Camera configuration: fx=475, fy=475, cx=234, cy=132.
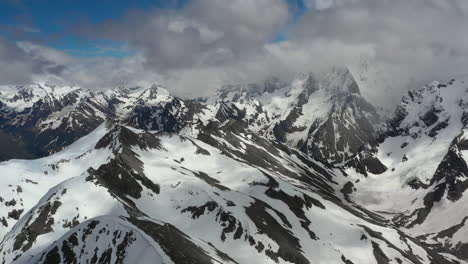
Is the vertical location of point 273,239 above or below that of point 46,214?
above

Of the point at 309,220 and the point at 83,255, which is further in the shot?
the point at 309,220

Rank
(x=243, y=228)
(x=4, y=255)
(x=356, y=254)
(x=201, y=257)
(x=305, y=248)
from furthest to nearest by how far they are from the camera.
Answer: (x=356, y=254) < (x=305, y=248) < (x=243, y=228) < (x=4, y=255) < (x=201, y=257)

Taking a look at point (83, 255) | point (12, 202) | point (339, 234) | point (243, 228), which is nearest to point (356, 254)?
point (339, 234)

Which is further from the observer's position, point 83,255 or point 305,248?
point 305,248

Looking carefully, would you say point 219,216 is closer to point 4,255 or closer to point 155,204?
point 155,204

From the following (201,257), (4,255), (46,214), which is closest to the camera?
(201,257)

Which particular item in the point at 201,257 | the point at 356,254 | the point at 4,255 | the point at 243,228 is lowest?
the point at 4,255

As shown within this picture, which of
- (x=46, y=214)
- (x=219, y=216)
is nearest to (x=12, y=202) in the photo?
(x=46, y=214)

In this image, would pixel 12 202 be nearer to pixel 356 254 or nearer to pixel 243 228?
pixel 243 228

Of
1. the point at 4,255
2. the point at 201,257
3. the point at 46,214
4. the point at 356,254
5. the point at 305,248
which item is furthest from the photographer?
the point at 356,254
